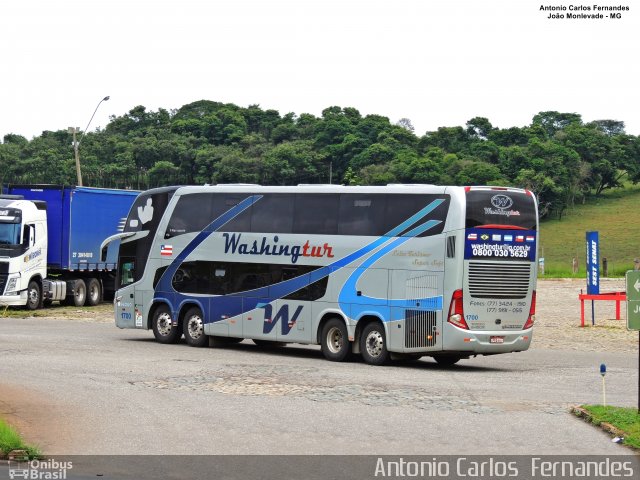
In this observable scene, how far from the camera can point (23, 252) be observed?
39.8 meters

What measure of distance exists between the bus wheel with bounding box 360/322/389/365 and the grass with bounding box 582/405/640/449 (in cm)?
832

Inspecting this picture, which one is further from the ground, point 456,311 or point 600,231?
point 600,231

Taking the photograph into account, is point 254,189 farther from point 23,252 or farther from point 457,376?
point 23,252

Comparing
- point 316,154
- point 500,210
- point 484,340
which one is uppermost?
point 316,154

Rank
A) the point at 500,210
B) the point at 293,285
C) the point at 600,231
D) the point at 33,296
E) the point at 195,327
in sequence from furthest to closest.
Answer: the point at 600,231
the point at 33,296
the point at 195,327
the point at 293,285
the point at 500,210

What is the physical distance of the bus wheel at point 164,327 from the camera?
1154 inches

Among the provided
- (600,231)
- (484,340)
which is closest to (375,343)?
(484,340)

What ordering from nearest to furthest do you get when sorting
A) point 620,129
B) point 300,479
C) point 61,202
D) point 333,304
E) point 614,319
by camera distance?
point 300,479, point 333,304, point 614,319, point 61,202, point 620,129

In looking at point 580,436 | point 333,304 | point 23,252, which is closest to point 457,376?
point 333,304

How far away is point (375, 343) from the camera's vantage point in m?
24.7

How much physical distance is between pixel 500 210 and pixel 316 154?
75403 mm

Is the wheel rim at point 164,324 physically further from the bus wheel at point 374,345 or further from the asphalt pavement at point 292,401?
Result: the bus wheel at point 374,345

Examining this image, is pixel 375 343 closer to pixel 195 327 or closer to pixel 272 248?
pixel 272 248

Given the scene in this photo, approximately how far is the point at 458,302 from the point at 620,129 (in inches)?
5197
